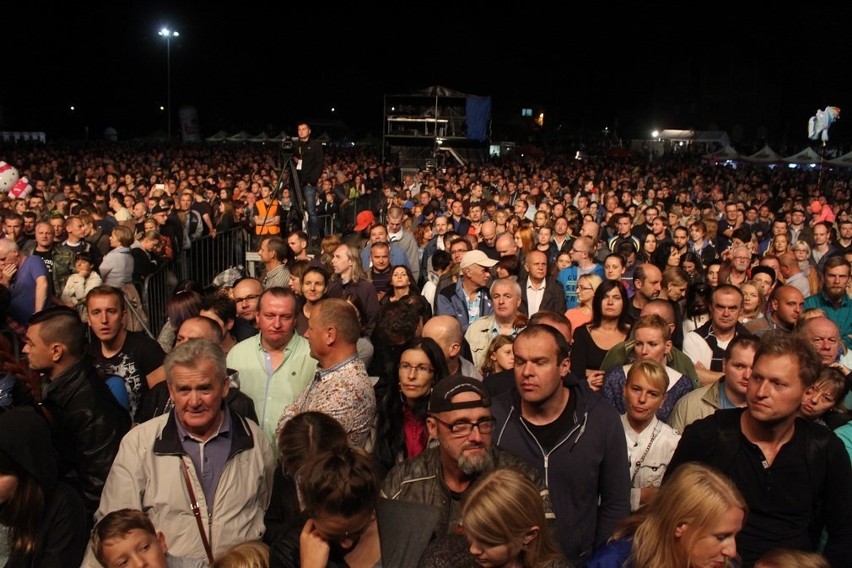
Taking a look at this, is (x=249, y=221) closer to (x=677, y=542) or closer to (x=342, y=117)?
(x=677, y=542)

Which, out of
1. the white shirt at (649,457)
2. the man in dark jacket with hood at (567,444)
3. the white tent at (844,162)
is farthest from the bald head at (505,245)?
the white tent at (844,162)

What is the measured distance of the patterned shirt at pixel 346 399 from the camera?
4.07 m

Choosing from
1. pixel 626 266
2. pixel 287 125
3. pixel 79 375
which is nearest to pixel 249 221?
pixel 626 266

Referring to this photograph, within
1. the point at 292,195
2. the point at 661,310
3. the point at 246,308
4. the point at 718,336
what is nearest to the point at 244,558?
the point at 246,308

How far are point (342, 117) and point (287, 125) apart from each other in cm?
540

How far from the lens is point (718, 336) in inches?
249

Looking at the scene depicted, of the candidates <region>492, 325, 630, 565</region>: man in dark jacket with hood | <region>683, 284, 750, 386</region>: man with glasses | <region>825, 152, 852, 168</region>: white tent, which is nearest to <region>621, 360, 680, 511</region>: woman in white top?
<region>492, 325, 630, 565</region>: man in dark jacket with hood

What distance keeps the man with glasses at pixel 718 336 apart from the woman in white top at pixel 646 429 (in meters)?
1.63

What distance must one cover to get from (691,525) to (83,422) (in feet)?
8.82

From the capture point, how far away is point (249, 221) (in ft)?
46.1

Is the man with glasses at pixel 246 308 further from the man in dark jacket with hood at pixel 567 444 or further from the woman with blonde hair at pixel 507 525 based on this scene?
the woman with blonde hair at pixel 507 525

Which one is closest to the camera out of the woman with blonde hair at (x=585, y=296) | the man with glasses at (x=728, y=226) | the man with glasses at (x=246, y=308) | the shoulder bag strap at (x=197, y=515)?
the shoulder bag strap at (x=197, y=515)

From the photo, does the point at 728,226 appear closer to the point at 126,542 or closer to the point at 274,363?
the point at 274,363

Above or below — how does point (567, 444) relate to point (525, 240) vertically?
below
